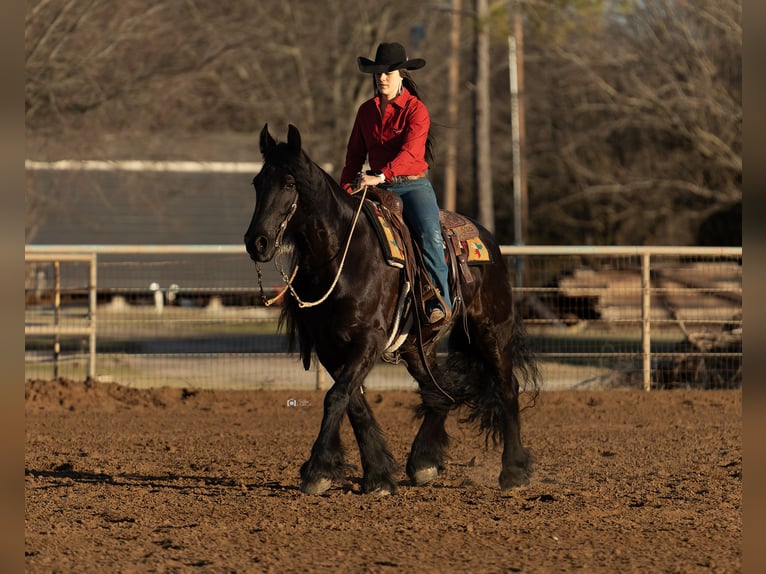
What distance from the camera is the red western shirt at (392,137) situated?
23.1ft

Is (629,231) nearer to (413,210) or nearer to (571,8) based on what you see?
(571,8)

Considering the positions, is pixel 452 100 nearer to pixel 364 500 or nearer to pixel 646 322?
pixel 646 322

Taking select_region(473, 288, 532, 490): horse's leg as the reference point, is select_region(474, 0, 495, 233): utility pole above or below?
above

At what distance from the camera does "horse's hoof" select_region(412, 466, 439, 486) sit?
7383 millimetres

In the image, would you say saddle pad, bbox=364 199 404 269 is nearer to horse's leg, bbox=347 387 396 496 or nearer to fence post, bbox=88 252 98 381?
horse's leg, bbox=347 387 396 496

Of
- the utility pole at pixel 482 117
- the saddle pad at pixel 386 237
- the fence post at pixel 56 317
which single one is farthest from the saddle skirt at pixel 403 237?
the utility pole at pixel 482 117

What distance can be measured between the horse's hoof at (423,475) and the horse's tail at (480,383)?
464 millimetres

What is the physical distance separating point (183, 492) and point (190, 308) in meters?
6.17

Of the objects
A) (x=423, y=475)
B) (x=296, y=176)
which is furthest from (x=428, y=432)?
(x=296, y=176)

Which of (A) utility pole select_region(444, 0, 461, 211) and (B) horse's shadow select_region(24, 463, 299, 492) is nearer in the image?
(B) horse's shadow select_region(24, 463, 299, 492)

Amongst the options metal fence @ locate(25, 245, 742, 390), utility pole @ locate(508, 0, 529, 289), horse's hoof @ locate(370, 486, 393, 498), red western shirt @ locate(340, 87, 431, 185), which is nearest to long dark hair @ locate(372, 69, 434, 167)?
red western shirt @ locate(340, 87, 431, 185)

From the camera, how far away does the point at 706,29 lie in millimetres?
21391

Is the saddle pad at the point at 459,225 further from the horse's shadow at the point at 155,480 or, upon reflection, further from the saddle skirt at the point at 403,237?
the horse's shadow at the point at 155,480

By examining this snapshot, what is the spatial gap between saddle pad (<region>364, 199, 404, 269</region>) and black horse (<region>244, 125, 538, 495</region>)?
0.16ft
